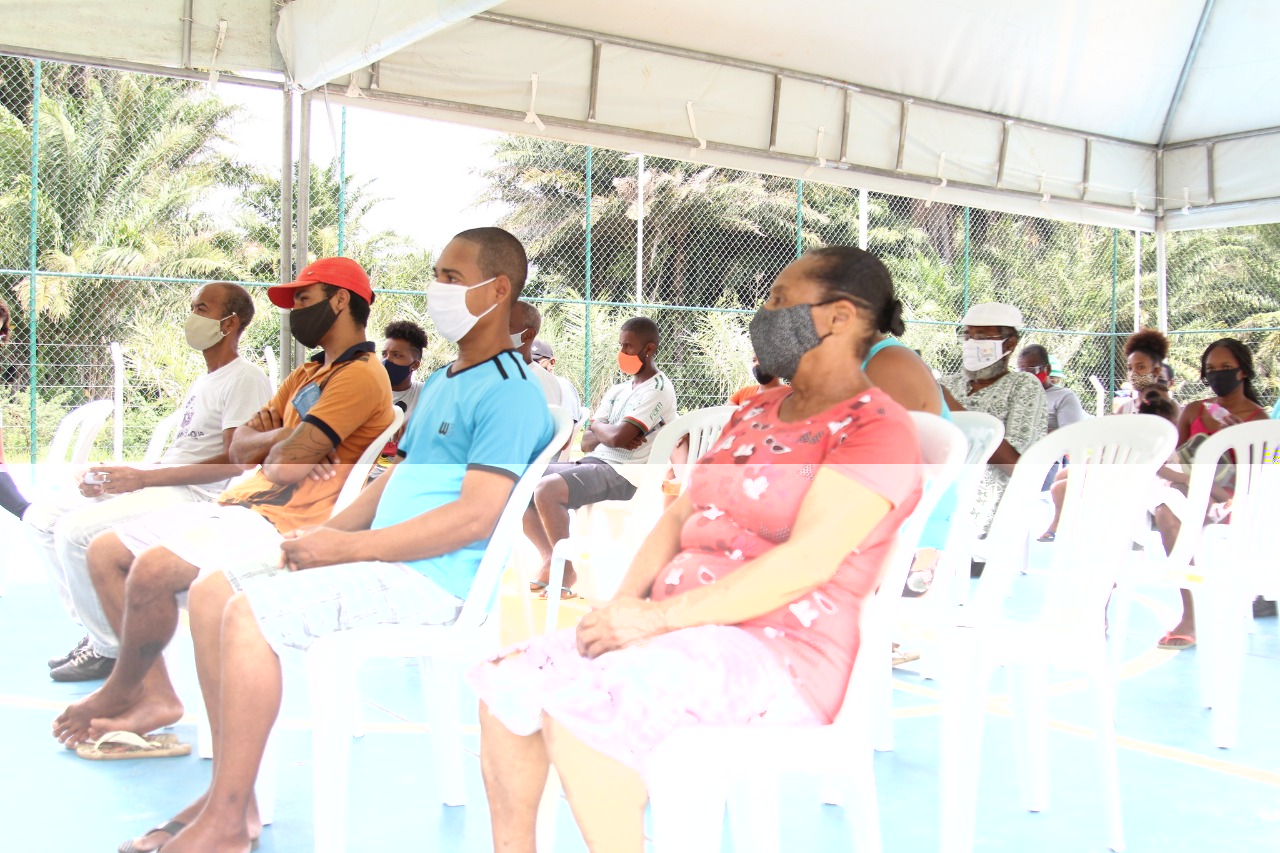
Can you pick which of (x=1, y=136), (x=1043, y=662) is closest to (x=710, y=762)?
(x=1043, y=662)

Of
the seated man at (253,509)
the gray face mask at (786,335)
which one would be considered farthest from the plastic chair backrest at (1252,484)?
the seated man at (253,509)

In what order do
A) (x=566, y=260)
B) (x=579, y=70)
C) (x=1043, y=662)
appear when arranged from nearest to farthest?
(x=1043, y=662), (x=579, y=70), (x=566, y=260)

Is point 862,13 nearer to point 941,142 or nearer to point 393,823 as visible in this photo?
point 941,142

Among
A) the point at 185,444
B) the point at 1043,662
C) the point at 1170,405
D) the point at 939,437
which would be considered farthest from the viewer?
the point at 1170,405

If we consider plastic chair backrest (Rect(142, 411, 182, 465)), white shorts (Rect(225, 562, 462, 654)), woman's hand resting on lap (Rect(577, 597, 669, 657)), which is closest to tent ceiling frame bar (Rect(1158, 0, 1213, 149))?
plastic chair backrest (Rect(142, 411, 182, 465))

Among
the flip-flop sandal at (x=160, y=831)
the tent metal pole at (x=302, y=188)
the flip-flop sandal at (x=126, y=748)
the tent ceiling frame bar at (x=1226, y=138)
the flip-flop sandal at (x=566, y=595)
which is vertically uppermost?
the tent ceiling frame bar at (x=1226, y=138)

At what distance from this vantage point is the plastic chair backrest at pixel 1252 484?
12.4 feet

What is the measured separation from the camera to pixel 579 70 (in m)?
5.54

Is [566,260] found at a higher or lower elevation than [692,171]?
lower

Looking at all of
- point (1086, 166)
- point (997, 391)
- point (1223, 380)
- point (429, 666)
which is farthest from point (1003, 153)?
point (429, 666)

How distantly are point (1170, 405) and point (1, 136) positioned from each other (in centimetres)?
1578

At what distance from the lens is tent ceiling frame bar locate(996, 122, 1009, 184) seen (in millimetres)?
6766

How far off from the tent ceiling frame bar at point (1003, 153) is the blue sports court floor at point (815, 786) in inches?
138

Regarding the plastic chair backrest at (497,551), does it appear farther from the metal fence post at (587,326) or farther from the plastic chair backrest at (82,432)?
the metal fence post at (587,326)
